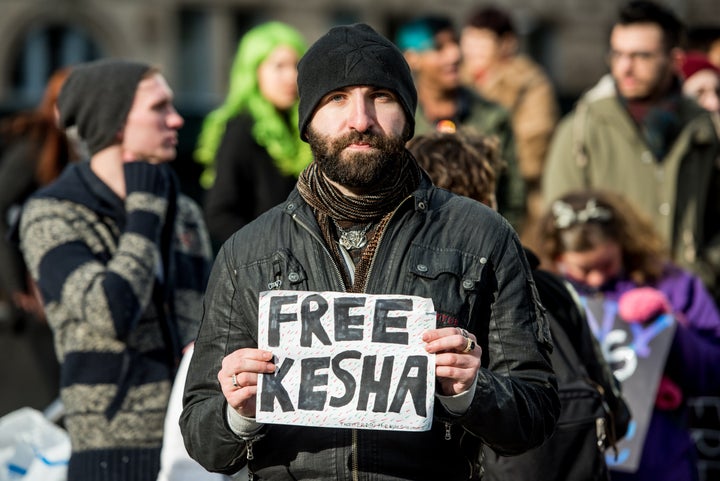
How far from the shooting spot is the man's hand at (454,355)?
3539 millimetres

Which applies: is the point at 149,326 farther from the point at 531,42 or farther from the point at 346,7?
the point at 531,42

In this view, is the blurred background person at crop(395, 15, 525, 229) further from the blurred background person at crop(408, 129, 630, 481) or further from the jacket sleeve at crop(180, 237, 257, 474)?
the jacket sleeve at crop(180, 237, 257, 474)

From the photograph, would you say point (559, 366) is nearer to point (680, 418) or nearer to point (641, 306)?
point (641, 306)

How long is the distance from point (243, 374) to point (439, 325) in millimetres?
483

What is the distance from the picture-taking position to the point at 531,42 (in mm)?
37812

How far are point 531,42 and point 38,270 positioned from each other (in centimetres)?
3326

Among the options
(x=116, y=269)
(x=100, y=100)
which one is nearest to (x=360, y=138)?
(x=116, y=269)

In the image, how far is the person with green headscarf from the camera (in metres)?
7.37

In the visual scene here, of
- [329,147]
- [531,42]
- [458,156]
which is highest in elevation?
[329,147]

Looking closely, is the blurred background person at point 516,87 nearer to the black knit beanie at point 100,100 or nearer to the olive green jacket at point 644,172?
the olive green jacket at point 644,172

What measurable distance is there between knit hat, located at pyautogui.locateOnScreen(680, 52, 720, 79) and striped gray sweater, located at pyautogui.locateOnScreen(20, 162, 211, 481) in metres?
5.17

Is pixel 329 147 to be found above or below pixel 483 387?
above

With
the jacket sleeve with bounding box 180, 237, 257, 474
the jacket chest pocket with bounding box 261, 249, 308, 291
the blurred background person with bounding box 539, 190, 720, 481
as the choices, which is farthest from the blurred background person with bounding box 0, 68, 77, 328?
the jacket chest pocket with bounding box 261, 249, 308, 291

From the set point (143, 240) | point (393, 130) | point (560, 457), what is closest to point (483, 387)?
point (393, 130)
